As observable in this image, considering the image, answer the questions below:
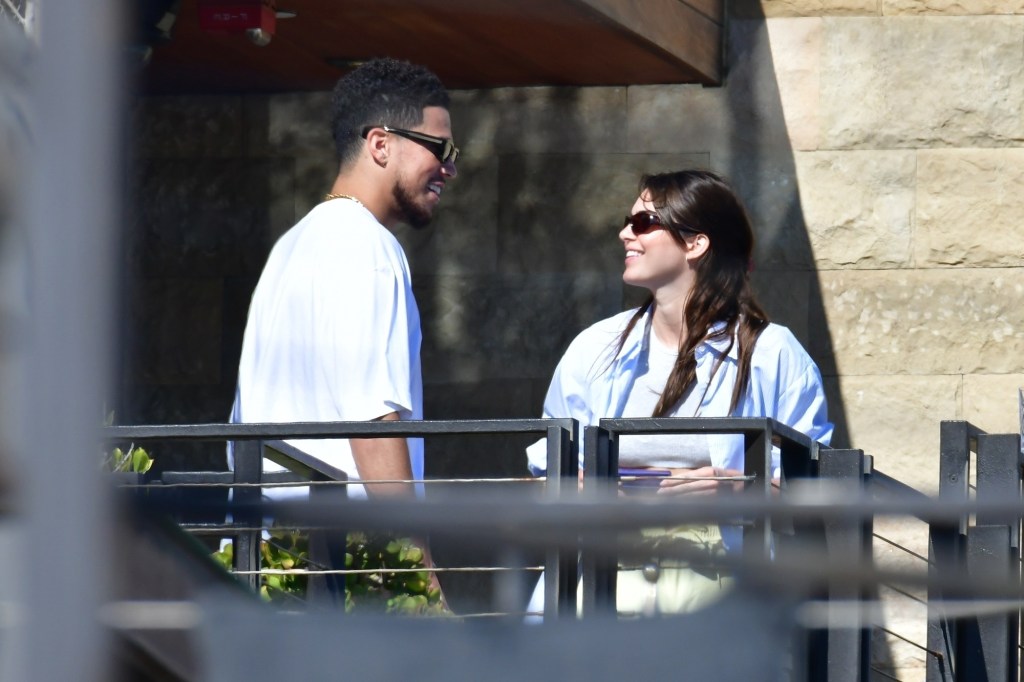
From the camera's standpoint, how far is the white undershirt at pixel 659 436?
3289 mm

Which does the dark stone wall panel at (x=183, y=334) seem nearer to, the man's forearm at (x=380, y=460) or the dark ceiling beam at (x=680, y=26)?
the dark ceiling beam at (x=680, y=26)

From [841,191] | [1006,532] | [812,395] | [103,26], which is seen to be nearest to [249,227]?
[841,191]

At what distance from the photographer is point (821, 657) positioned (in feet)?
9.41

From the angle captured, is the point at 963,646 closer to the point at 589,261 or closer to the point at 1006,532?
the point at 1006,532

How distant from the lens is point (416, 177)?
3521 mm

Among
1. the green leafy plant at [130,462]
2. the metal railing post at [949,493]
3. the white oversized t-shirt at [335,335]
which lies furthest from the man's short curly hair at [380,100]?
the metal railing post at [949,493]

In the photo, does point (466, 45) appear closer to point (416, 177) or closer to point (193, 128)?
point (193, 128)

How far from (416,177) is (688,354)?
726mm

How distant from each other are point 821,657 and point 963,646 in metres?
0.65

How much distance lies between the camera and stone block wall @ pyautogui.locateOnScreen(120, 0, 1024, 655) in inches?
193

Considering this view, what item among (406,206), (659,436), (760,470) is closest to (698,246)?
(659,436)

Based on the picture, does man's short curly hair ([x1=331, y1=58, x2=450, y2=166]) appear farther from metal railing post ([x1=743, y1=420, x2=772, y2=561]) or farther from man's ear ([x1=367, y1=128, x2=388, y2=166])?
metal railing post ([x1=743, y1=420, x2=772, y2=561])

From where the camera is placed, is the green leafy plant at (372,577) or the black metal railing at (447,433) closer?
the black metal railing at (447,433)

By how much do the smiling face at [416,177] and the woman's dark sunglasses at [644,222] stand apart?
491 mm
